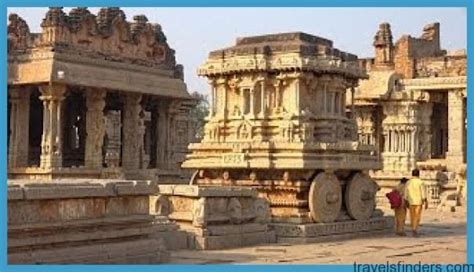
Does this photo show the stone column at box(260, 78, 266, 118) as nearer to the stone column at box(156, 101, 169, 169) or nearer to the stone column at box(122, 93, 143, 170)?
the stone column at box(122, 93, 143, 170)

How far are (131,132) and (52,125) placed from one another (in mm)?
3187

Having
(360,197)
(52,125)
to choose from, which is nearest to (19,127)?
(52,125)

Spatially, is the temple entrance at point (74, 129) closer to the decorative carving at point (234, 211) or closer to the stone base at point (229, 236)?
the stone base at point (229, 236)

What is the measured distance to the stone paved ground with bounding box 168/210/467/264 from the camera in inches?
347

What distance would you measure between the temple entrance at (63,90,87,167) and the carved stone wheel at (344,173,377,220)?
1326 cm

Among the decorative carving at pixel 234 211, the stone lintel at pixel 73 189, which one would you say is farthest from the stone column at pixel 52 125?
the stone lintel at pixel 73 189

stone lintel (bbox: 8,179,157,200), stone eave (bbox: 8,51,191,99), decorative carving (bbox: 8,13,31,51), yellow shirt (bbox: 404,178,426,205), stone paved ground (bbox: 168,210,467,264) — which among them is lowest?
stone paved ground (bbox: 168,210,467,264)

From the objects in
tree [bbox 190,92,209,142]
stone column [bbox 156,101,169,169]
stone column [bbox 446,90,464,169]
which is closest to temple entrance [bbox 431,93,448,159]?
stone column [bbox 446,90,464,169]

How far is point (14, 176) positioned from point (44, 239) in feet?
47.3

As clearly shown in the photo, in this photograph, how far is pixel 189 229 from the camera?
9992mm

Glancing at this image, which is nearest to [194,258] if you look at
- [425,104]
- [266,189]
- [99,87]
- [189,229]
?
[189,229]

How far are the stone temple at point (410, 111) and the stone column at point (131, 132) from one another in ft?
21.2

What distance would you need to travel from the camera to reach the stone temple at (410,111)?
22484 millimetres

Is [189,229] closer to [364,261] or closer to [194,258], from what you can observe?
[194,258]
